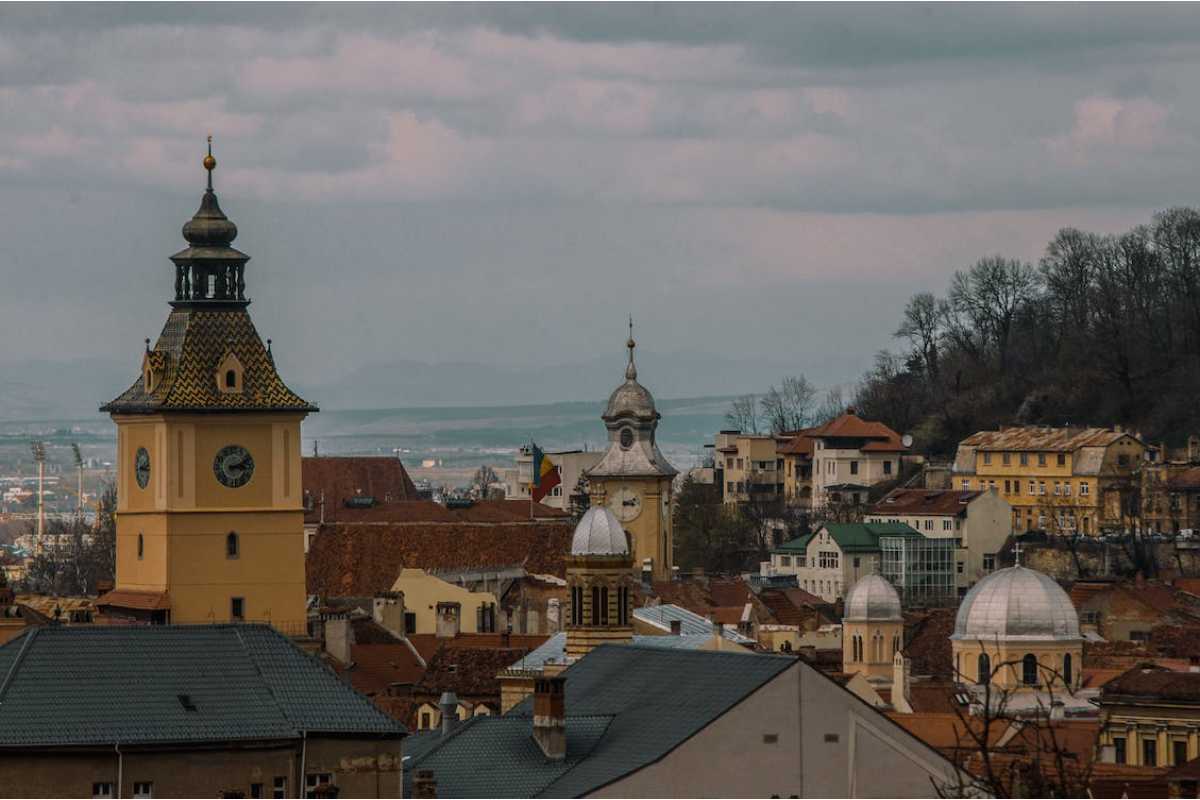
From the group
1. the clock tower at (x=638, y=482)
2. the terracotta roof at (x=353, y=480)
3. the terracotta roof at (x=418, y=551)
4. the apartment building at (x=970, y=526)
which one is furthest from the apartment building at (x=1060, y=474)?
the terracotta roof at (x=418, y=551)

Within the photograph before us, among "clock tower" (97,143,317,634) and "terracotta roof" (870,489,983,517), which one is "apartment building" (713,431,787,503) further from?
A: "clock tower" (97,143,317,634)

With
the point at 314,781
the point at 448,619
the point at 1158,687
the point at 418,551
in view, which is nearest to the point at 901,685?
the point at 1158,687

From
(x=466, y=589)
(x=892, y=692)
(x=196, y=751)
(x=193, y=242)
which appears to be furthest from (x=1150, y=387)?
(x=196, y=751)

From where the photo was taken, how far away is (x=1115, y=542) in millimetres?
144250

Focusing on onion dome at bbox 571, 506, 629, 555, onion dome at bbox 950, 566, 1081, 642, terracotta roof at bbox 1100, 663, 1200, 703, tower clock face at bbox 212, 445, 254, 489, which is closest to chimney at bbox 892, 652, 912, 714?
onion dome at bbox 950, 566, 1081, 642

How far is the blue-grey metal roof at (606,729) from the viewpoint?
52938 millimetres

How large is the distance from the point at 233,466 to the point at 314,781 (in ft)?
84.7

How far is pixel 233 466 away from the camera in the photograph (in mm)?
72812

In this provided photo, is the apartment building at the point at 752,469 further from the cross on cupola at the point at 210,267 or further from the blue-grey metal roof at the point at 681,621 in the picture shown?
the cross on cupola at the point at 210,267

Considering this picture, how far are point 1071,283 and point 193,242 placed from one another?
10518cm

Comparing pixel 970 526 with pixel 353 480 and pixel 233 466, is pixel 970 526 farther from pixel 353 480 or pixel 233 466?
pixel 233 466

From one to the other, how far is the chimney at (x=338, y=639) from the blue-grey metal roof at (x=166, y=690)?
3791 cm

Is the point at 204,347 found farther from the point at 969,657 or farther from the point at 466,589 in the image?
the point at 466,589

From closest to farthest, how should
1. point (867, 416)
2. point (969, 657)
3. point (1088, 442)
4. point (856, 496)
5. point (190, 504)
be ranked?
point (190, 504), point (969, 657), point (1088, 442), point (856, 496), point (867, 416)
